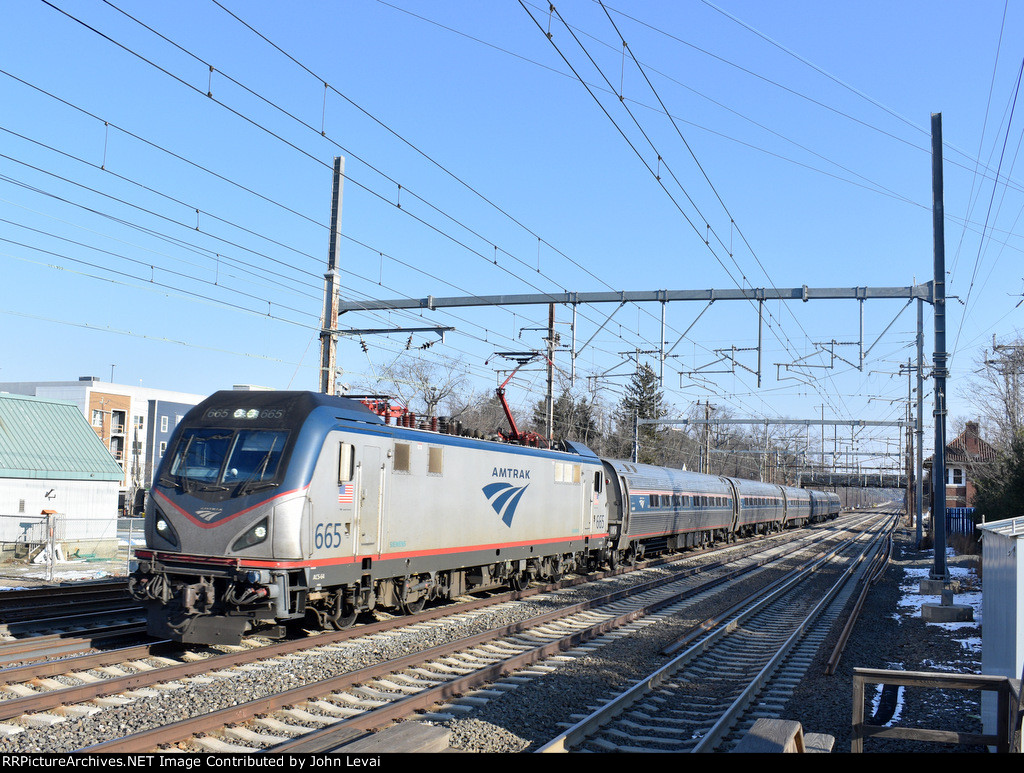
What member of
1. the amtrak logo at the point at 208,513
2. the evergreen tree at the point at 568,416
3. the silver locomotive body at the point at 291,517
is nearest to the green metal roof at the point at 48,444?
the silver locomotive body at the point at 291,517

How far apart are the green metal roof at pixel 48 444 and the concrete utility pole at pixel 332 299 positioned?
13.1 meters

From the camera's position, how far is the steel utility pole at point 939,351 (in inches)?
813

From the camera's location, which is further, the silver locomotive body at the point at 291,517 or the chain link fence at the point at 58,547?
the chain link fence at the point at 58,547

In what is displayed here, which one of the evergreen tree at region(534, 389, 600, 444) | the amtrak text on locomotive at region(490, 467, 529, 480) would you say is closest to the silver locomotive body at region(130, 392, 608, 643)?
the amtrak text on locomotive at region(490, 467, 529, 480)

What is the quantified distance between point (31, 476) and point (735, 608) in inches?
835

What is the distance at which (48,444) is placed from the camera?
90.7ft

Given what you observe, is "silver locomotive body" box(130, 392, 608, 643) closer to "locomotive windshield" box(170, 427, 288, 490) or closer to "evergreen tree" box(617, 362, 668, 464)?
"locomotive windshield" box(170, 427, 288, 490)

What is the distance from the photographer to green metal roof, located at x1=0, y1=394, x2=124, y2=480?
26141 millimetres

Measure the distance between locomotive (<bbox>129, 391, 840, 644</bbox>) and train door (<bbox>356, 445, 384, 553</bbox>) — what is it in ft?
0.09

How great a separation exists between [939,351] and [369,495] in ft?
50.6

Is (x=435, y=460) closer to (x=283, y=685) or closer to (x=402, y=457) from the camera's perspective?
(x=402, y=457)

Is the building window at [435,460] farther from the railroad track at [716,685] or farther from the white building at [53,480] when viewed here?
the white building at [53,480]

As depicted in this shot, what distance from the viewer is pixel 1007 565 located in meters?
8.88

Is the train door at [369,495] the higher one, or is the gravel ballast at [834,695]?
the train door at [369,495]
